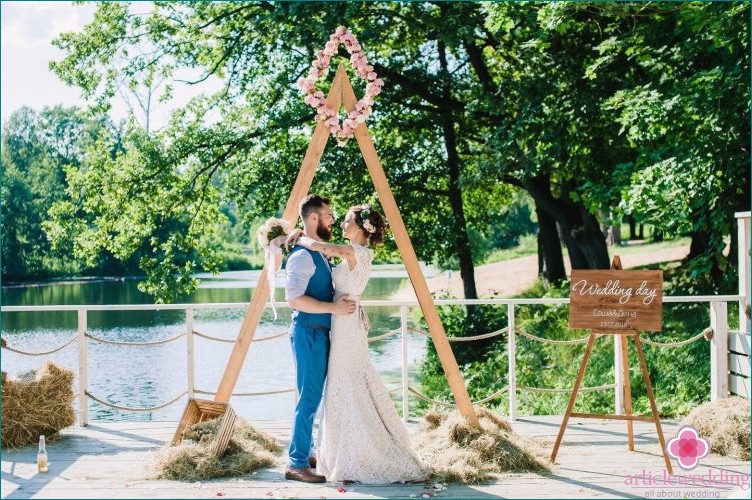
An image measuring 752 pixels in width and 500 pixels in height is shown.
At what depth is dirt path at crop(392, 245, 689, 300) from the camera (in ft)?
66.8

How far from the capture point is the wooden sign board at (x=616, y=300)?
5398 millimetres

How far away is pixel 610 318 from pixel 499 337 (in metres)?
8.09

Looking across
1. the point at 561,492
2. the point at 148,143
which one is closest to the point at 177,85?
the point at 148,143

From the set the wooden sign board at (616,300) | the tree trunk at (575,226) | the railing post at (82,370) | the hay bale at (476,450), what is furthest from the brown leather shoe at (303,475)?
the tree trunk at (575,226)

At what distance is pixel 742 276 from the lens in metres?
6.41

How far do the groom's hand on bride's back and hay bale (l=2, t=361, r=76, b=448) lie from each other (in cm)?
242

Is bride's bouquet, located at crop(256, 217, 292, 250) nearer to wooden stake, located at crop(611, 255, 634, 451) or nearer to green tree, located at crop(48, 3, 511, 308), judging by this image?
wooden stake, located at crop(611, 255, 634, 451)

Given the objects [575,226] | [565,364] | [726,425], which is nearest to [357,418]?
[726,425]

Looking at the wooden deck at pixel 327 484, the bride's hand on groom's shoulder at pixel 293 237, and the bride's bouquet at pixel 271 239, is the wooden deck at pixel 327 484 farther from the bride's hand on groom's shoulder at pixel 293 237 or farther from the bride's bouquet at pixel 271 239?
the bride's hand on groom's shoulder at pixel 293 237

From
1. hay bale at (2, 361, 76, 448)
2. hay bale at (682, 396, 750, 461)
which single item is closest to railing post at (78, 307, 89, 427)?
hay bale at (2, 361, 76, 448)

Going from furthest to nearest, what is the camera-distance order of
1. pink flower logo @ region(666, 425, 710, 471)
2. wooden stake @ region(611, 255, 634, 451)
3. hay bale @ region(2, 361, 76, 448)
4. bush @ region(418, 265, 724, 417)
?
bush @ region(418, 265, 724, 417), hay bale @ region(2, 361, 76, 448), wooden stake @ region(611, 255, 634, 451), pink flower logo @ region(666, 425, 710, 471)

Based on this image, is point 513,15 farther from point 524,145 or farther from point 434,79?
point 434,79

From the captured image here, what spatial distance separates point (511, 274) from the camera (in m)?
23.0

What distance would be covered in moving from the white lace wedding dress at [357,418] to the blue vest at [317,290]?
0.06 metres
